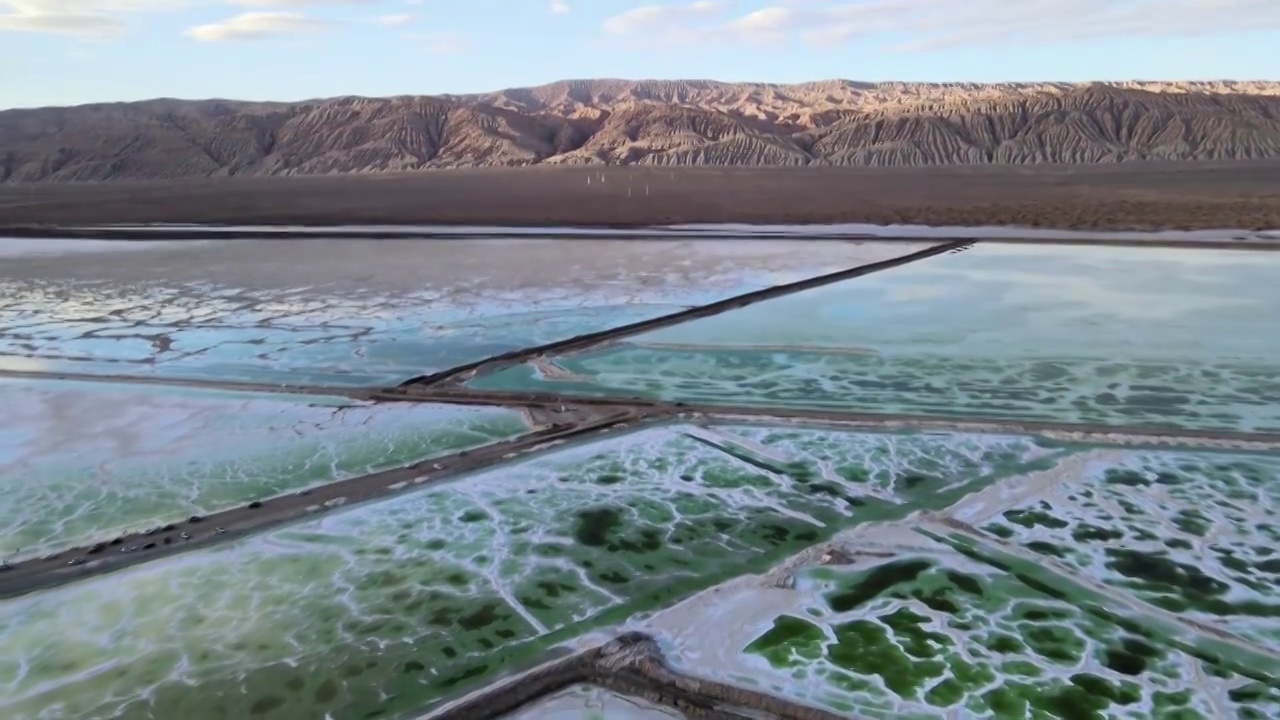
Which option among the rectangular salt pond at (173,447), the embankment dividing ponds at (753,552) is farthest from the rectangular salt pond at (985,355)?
the rectangular salt pond at (173,447)

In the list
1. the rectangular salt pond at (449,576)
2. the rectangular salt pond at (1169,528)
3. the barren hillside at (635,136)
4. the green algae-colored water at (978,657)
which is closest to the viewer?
the green algae-colored water at (978,657)

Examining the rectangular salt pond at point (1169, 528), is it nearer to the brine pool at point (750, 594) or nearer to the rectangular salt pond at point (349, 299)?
the brine pool at point (750, 594)

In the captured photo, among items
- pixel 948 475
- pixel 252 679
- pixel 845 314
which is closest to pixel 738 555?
pixel 948 475

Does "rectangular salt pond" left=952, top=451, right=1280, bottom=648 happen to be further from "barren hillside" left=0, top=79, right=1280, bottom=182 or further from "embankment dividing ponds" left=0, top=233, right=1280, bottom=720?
"barren hillside" left=0, top=79, right=1280, bottom=182

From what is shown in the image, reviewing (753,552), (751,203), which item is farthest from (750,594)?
(751,203)

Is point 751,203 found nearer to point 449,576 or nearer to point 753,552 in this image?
point 753,552

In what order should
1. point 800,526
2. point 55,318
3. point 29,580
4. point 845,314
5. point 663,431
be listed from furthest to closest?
point 55,318
point 845,314
point 663,431
point 800,526
point 29,580

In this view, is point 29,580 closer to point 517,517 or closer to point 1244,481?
point 517,517
